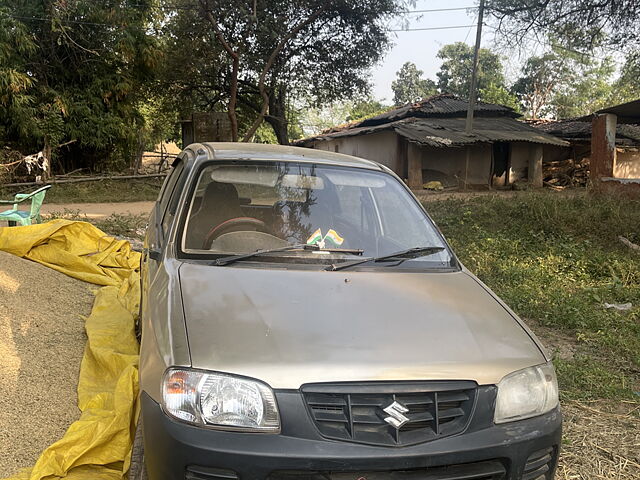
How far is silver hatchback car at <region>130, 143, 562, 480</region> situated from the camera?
172cm

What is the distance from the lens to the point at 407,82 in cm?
6131

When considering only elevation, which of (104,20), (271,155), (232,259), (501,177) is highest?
(104,20)

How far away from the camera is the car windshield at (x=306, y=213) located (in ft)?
9.29

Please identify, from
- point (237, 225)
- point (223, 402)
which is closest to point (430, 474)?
point (223, 402)

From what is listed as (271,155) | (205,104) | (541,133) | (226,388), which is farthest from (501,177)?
(226,388)

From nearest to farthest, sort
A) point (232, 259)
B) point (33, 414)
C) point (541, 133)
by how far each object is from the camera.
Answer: point (232, 259) < point (33, 414) < point (541, 133)

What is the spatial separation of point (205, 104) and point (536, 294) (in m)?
19.9

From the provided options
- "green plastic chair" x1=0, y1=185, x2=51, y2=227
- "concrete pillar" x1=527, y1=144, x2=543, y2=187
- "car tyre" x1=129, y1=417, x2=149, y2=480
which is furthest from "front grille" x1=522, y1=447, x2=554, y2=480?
"concrete pillar" x1=527, y1=144, x2=543, y2=187

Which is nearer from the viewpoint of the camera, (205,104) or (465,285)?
(465,285)

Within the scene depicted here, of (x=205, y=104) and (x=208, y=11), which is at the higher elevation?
(x=208, y=11)

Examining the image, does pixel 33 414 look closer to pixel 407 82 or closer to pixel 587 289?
pixel 587 289

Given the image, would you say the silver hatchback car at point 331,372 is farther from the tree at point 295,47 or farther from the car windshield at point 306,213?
the tree at point 295,47

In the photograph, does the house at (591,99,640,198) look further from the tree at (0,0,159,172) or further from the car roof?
the tree at (0,0,159,172)

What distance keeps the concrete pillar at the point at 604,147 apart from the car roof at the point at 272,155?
10.8 metres
